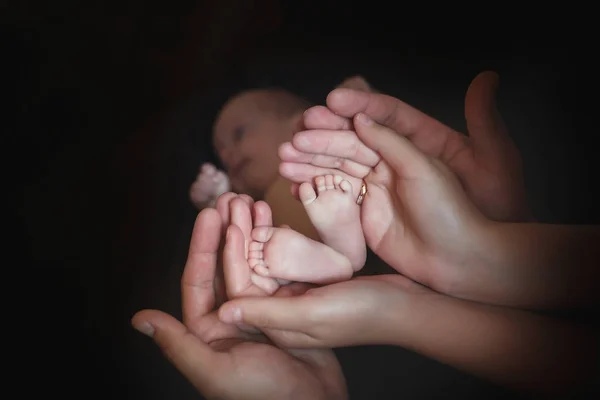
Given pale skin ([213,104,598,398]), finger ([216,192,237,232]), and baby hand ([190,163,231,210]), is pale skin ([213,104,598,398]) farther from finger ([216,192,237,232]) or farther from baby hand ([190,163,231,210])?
baby hand ([190,163,231,210])

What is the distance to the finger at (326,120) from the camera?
0.50 meters

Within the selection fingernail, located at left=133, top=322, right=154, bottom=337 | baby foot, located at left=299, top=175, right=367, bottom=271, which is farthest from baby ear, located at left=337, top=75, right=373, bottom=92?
fingernail, located at left=133, top=322, right=154, bottom=337

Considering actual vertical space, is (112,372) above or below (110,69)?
below

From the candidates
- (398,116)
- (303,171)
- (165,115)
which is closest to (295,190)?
(303,171)

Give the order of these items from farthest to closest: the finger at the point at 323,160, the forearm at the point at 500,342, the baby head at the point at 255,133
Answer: the baby head at the point at 255,133 < the finger at the point at 323,160 < the forearm at the point at 500,342

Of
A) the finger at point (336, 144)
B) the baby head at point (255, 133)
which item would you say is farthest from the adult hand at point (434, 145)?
the baby head at point (255, 133)

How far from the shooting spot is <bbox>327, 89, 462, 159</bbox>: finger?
0.49 m

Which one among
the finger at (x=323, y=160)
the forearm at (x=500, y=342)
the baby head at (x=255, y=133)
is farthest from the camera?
the baby head at (x=255, y=133)

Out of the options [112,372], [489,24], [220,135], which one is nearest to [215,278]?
[112,372]

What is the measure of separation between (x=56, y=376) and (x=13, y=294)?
10cm

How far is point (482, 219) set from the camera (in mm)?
443

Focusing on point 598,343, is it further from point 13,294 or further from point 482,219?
point 13,294

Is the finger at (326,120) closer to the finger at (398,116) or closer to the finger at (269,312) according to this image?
the finger at (398,116)

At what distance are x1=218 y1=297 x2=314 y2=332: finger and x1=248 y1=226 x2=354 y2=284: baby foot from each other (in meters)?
0.04
